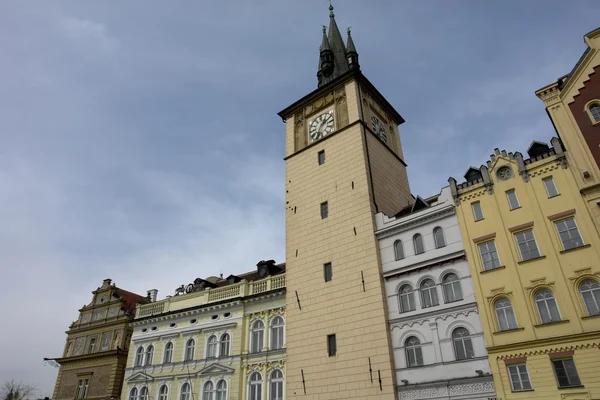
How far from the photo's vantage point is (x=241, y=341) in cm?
3416

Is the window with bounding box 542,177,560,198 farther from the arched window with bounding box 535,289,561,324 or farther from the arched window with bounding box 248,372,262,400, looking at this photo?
the arched window with bounding box 248,372,262,400

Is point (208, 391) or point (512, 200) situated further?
point (208, 391)

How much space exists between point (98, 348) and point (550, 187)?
43.2m

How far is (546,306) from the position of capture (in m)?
21.9

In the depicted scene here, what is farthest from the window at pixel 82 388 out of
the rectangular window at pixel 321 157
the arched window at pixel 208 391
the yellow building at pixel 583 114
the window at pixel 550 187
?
the yellow building at pixel 583 114

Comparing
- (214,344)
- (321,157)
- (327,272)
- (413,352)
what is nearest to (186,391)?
(214,344)

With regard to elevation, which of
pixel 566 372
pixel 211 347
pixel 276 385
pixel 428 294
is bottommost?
pixel 566 372

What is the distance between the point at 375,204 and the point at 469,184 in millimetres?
7370

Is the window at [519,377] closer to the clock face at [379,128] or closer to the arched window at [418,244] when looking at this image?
the arched window at [418,244]

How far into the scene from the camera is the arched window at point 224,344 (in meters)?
34.8

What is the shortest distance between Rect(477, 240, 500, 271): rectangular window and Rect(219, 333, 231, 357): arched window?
21.0m

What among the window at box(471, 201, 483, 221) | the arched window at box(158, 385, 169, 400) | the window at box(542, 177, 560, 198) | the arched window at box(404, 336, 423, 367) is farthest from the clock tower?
the arched window at box(158, 385, 169, 400)

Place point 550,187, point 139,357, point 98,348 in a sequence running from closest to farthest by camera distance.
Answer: point 550,187, point 139,357, point 98,348

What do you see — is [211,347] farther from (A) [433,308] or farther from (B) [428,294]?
(A) [433,308]
